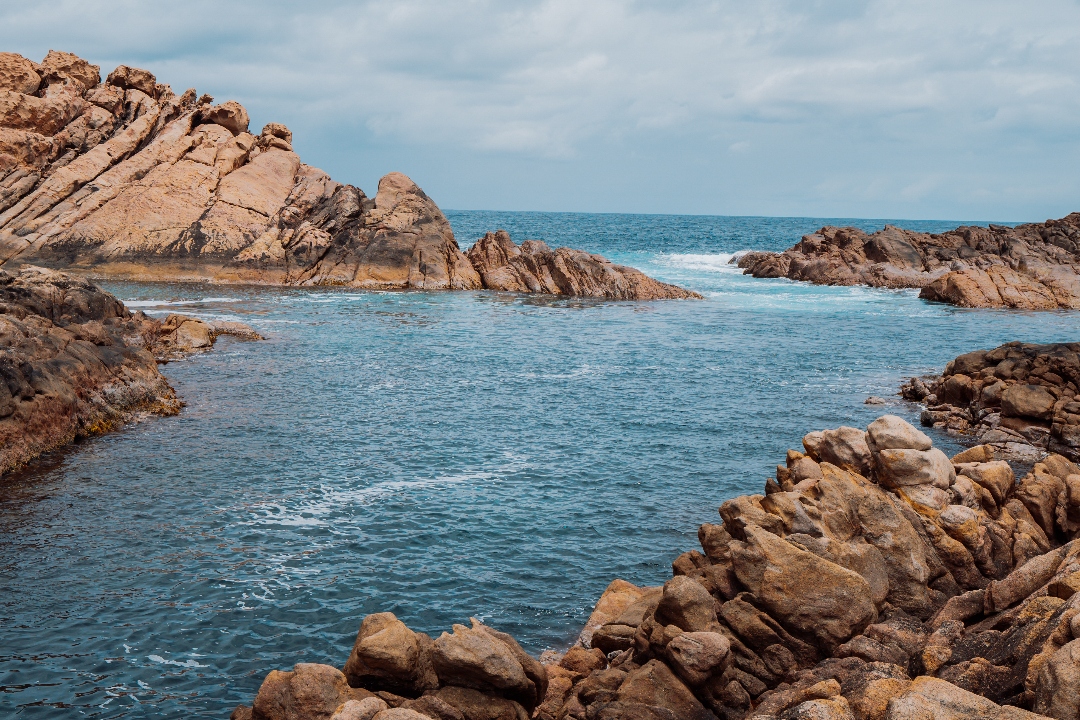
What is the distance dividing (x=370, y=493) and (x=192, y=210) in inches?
2007

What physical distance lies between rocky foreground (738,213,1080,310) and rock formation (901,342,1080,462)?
35418 millimetres

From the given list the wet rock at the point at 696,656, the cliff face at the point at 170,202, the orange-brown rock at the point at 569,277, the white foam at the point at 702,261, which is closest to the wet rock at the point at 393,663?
the wet rock at the point at 696,656

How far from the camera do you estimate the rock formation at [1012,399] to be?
25.9 m

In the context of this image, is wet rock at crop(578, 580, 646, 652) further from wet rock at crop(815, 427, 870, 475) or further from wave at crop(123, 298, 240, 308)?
wave at crop(123, 298, 240, 308)

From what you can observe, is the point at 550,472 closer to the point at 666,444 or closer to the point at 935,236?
the point at 666,444

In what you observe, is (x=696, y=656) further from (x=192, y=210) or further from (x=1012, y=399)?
(x=192, y=210)

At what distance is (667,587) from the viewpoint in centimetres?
1254

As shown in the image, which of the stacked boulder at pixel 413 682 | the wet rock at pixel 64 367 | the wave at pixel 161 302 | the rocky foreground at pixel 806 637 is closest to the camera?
the rocky foreground at pixel 806 637

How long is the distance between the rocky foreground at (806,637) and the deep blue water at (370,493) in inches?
97.7

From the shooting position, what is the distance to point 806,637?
1247cm

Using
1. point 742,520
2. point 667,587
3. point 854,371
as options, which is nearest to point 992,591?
point 742,520

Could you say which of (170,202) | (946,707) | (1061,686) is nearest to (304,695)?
(946,707)

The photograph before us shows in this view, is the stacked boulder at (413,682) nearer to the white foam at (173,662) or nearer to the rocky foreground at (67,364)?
the white foam at (173,662)

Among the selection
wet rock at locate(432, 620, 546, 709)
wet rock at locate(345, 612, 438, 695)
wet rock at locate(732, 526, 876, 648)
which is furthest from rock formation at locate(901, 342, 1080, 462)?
wet rock at locate(345, 612, 438, 695)
